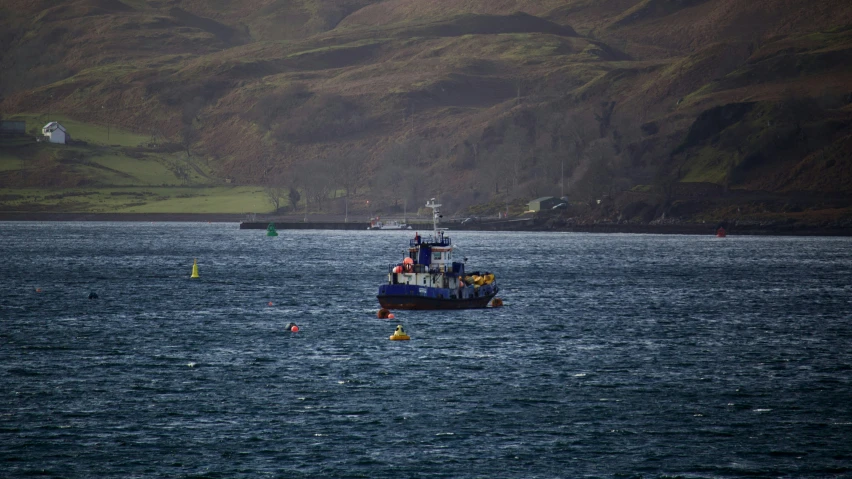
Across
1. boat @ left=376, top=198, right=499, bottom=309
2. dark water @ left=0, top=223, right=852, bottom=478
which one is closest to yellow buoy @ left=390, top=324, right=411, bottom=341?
dark water @ left=0, top=223, right=852, bottom=478

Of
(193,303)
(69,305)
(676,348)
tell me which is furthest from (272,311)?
(676,348)

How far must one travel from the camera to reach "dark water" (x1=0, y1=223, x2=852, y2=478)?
44875mm

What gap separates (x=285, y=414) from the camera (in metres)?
52.8

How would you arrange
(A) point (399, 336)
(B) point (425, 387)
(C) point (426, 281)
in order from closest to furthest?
(B) point (425, 387)
(A) point (399, 336)
(C) point (426, 281)

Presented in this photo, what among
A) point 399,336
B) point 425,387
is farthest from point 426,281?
point 425,387

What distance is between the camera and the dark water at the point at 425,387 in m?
44.9

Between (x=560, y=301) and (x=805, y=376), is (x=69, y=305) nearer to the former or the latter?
(x=560, y=301)

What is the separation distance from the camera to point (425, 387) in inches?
2354

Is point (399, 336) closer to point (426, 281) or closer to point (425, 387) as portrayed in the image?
point (425, 387)

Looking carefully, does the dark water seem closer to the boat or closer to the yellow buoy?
the yellow buoy

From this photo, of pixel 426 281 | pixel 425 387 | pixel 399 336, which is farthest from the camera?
pixel 426 281

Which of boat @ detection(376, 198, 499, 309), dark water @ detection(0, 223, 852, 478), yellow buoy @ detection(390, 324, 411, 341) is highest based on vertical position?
boat @ detection(376, 198, 499, 309)

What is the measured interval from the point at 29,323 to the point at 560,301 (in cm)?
5083

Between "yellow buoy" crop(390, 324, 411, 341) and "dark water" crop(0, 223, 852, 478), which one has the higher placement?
"yellow buoy" crop(390, 324, 411, 341)
